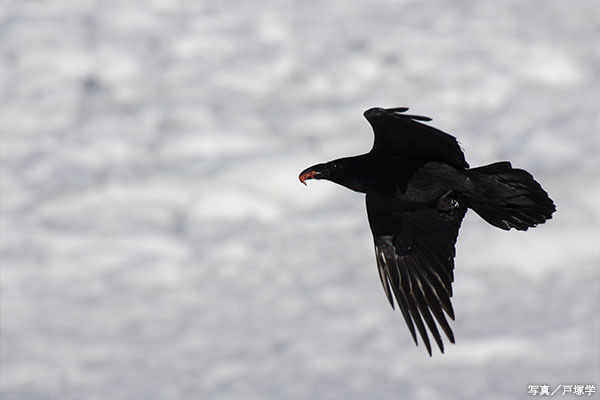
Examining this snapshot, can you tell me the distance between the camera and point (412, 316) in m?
10.9

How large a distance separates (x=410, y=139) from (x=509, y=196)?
1.40 meters

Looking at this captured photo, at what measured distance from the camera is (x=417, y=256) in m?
11.6

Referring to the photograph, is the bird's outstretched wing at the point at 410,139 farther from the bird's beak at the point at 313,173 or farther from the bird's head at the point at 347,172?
the bird's beak at the point at 313,173

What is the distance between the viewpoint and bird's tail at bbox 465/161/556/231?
1042 cm

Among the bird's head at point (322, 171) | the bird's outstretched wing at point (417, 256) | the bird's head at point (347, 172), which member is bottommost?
the bird's outstretched wing at point (417, 256)

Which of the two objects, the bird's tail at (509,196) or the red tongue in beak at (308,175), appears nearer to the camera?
the bird's tail at (509,196)

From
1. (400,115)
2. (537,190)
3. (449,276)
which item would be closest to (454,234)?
(449,276)

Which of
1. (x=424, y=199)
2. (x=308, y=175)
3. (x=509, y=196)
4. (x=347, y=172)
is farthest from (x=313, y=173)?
(x=509, y=196)

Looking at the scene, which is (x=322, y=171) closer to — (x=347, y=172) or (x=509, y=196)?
(x=347, y=172)

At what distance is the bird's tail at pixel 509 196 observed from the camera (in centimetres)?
1042

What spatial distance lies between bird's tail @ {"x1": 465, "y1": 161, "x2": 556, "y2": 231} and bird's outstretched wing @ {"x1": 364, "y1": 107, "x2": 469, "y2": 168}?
0.32 meters

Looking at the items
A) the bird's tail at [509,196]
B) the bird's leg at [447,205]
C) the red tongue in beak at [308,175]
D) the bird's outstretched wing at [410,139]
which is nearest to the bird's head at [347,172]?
the red tongue in beak at [308,175]

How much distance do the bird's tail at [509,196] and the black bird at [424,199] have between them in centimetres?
1

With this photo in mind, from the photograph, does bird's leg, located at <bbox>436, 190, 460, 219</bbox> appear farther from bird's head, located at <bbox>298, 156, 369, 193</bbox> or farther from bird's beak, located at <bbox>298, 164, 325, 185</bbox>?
bird's beak, located at <bbox>298, 164, 325, 185</bbox>
